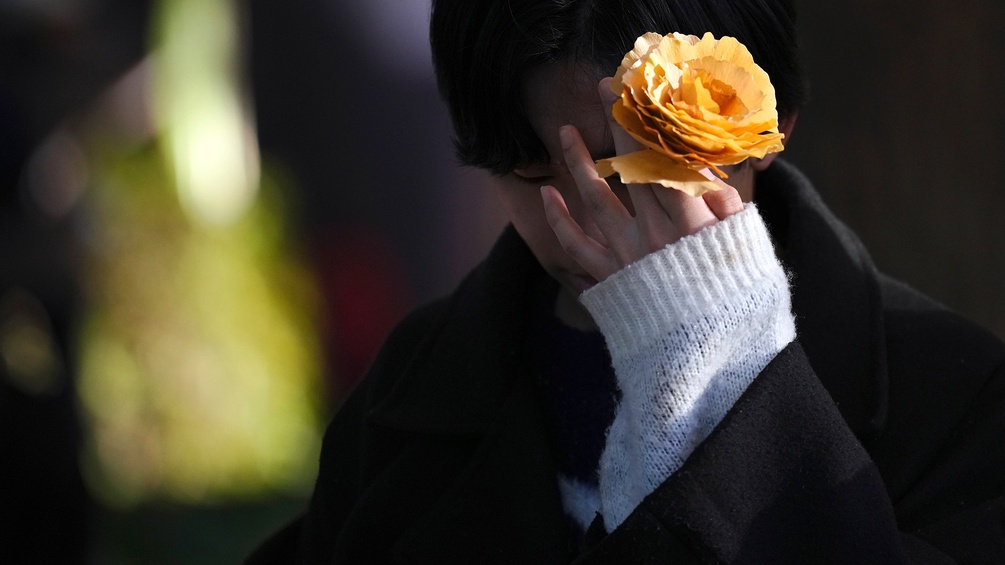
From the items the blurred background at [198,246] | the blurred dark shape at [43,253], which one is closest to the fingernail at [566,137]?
the blurred background at [198,246]

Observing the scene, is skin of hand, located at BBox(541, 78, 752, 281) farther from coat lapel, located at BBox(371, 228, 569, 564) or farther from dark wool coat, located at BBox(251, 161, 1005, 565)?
coat lapel, located at BBox(371, 228, 569, 564)

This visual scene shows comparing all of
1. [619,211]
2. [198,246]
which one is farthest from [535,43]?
[198,246]

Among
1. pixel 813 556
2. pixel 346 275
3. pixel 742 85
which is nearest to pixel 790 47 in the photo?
pixel 742 85

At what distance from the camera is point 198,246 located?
365 cm

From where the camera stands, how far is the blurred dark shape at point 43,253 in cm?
345

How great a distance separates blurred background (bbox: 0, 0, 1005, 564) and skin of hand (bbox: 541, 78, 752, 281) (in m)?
2.59

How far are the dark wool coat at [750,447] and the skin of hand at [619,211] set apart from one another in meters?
0.21

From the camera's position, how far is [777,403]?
116 centimetres

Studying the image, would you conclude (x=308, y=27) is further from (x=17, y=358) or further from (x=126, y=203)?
(x=17, y=358)

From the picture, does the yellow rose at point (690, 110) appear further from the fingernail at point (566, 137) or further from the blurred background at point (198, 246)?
the blurred background at point (198, 246)

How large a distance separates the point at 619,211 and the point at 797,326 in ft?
1.24

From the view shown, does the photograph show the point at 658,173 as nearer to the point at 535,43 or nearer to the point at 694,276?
the point at 694,276

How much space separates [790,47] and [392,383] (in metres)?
0.92

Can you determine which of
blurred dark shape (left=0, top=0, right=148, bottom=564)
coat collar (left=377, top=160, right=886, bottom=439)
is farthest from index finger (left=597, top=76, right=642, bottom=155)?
blurred dark shape (left=0, top=0, right=148, bottom=564)
